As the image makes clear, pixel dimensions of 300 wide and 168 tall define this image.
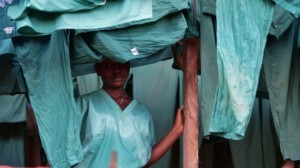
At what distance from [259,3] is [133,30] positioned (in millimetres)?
727

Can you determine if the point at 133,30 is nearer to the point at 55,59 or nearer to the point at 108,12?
the point at 108,12

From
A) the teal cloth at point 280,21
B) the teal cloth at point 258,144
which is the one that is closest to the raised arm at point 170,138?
the teal cloth at point 258,144

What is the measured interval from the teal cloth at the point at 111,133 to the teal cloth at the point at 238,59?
72 cm

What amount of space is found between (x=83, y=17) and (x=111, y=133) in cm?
81

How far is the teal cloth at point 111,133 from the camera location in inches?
144

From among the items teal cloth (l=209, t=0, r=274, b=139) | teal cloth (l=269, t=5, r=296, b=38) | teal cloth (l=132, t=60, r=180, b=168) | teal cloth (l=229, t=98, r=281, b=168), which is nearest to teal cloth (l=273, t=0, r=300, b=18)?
teal cloth (l=209, t=0, r=274, b=139)

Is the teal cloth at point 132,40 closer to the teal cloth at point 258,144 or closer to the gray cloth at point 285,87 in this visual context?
the gray cloth at point 285,87

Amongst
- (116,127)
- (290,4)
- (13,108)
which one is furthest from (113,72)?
(290,4)

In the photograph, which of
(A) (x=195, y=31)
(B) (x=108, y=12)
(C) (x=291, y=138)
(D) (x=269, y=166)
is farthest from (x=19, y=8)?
(D) (x=269, y=166)

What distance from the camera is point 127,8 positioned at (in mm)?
3307

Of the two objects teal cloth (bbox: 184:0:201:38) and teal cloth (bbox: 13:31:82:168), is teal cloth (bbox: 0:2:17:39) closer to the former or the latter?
teal cloth (bbox: 13:31:82:168)

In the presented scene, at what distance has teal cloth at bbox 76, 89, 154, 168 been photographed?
12.0 feet

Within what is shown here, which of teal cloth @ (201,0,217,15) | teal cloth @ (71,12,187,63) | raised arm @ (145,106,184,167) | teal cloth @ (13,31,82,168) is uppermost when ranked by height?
teal cloth @ (201,0,217,15)

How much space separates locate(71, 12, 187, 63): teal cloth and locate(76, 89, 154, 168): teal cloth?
477 mm
